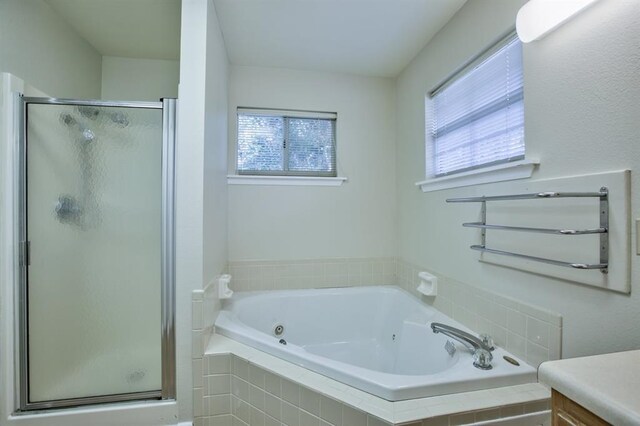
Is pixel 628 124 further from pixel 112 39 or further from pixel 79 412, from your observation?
pixel 112 39

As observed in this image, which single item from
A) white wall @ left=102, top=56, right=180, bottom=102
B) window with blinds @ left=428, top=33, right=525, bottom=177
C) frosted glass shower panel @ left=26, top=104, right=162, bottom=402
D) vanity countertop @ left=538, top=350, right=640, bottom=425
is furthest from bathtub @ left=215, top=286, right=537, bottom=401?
white wall @ left=102, top=56, right=180, bottom=102

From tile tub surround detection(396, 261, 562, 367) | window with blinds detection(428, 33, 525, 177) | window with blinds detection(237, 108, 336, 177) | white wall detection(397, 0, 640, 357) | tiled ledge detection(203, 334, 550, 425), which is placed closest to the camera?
white wall detection(397, 0, 640, 357)

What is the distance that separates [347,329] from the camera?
221 centimetres

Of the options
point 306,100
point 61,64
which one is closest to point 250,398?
point 306,100

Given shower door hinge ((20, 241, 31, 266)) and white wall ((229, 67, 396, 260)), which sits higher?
white wall ((229, 67, 396, 260))

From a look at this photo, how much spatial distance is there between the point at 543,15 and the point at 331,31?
1193 mm

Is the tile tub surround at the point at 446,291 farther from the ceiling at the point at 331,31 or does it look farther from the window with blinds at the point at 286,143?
the ceiling at the point at 331,31

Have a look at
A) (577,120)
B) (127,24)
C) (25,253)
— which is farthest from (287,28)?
(25,253)

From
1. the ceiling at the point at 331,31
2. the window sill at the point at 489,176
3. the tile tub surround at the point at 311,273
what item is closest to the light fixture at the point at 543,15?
the window sill at the point at 489,176

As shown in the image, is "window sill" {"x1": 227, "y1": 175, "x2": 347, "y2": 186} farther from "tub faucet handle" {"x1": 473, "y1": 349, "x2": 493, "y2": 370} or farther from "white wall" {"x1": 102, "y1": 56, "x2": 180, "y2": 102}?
"tub faucet handle" {"x1": 473, "y1": 349, "x2": 493, "y2": 370}

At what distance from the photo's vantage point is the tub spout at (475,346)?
1178 mm

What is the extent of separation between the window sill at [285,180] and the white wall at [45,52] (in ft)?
3.88

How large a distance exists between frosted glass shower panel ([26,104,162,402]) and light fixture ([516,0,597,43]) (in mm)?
1738

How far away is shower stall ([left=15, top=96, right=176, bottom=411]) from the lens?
1.46 metres
